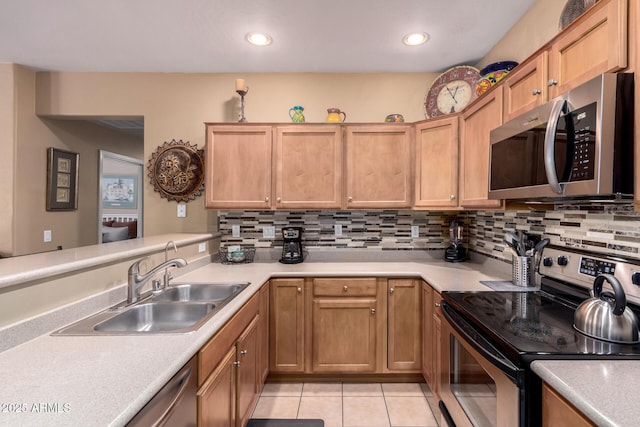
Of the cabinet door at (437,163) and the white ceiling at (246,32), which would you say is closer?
the white ceiling at (246,32)

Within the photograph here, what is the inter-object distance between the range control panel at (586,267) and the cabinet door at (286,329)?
154 cm

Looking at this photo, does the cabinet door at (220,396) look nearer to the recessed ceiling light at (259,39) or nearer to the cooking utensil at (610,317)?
the cooking utensil at (610,317)

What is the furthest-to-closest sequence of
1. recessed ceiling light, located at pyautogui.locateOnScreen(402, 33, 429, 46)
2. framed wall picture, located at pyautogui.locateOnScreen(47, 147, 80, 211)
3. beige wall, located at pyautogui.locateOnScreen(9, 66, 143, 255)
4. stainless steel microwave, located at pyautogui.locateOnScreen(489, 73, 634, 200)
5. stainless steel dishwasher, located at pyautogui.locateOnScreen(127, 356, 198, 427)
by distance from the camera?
framed wall picture, located at pyautogui.locateOnScreen(47, 147, 80, 211)
beige wall, located at pyautogui.locateOnScreen(9, 66, 143, 255)
recessed ceiling light, located at pyautogui.locateOnScreen(402, 33, 429, 46)
stainless steel microwave, located at pyautogui.locateOnScreen(489, 73, 634, 200)
stainless steel dishwasher, located at pyautogui.locateOnScreen(127, 356, 198, 427)

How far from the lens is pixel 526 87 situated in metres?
1.53

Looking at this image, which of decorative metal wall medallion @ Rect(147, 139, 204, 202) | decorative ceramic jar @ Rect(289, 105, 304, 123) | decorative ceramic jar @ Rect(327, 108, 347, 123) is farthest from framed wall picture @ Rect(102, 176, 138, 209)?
decorative ceramic jar @ Rect(327, 108, 347, 123)

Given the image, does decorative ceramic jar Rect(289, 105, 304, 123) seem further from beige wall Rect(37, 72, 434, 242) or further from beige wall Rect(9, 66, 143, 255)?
beige wall Rect(9, 66, 143, 255)

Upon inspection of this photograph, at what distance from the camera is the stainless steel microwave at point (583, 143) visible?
988 millimetres

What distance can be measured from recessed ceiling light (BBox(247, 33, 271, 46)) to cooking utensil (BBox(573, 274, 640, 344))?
92.5 inches

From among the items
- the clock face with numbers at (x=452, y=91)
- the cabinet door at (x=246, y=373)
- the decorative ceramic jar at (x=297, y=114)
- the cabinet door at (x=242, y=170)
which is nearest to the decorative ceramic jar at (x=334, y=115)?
the decorative ceramic jar at (x=297, y=114)

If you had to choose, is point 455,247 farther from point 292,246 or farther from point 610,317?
point 610,317

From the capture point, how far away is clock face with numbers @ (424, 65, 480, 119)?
2.58 meters

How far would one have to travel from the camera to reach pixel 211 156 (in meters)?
2.56

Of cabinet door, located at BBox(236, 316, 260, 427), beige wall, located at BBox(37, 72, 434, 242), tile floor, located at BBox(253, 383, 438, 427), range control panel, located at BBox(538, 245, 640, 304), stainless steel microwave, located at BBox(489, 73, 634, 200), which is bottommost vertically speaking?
tile floor, located at BBox(253, 383, 438, 427)

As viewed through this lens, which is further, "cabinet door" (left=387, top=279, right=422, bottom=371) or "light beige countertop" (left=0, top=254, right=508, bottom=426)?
"cabinet door" (left=387, top=279, right=422, bottom=371)
